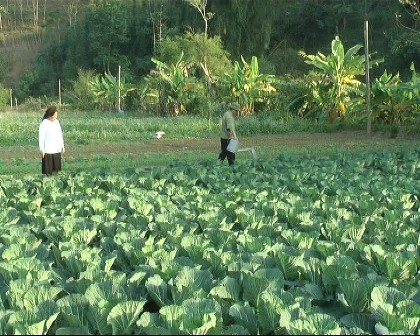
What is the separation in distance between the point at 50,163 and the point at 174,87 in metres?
17.0

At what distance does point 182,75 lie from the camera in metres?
26.6

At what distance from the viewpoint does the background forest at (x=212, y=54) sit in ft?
79.8

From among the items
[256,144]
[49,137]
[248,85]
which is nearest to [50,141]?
[49,137]

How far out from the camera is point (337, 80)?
21.1 m

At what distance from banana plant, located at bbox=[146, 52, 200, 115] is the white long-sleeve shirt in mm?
16254

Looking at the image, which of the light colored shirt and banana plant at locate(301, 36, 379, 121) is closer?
the light colored shirt

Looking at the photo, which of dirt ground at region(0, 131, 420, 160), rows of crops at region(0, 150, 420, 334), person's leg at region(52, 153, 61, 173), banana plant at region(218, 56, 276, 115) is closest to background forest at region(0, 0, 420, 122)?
banana plant at region(218, 56, 276, 115)

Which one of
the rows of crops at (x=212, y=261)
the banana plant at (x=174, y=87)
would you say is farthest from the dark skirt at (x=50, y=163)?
the banana plant at (x=174, y=87)

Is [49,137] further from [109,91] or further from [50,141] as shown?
[109,91]

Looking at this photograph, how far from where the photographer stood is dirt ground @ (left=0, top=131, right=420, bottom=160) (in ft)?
55.9

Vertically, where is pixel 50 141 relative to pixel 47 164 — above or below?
above

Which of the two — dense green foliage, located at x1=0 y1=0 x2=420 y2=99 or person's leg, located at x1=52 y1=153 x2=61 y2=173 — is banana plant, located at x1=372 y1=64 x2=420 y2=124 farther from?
person's leg, located at x1=52 y1=153 x2=61 y2=173

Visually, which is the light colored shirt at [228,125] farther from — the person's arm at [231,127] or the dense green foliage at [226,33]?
the dense green foliage at [226,33]

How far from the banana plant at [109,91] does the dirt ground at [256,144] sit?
44.0ft
